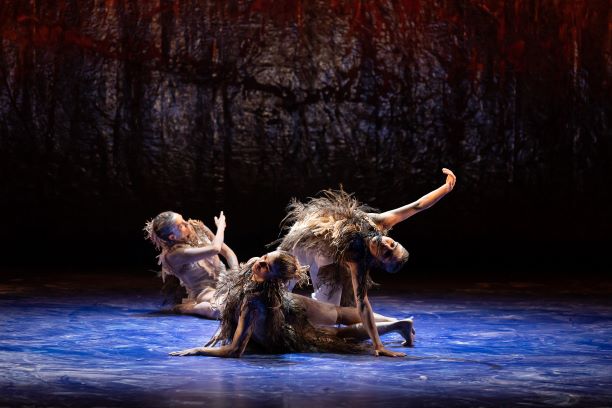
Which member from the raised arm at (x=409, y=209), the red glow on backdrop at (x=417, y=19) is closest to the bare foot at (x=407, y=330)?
the raised arm at (x=409, y=209)

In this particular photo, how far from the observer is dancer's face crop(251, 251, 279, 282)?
4.30 metres

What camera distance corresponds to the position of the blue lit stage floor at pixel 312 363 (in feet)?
11.5

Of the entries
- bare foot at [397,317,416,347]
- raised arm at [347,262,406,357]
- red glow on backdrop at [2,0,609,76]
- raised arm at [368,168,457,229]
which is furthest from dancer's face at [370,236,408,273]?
red glow on backdrop at [2,0,609,76]

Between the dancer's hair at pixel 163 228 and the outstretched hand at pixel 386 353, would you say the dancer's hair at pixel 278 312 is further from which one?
the dancer's hair at pixel 163 228

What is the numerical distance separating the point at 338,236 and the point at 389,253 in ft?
0.84

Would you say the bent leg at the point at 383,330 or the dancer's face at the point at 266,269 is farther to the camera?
the bent leg at the point at 383,330

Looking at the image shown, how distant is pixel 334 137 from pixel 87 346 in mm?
3945

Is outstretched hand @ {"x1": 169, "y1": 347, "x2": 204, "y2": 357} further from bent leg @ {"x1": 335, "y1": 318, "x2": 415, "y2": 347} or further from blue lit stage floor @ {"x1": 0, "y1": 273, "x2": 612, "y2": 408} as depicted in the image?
bent leg @ {"x1": 335, "y1": 318, "x2": 415, "y2": 347}

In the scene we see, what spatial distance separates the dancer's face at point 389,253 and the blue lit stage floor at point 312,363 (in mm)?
396

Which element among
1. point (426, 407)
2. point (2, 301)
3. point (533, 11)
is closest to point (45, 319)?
point (2, 301)

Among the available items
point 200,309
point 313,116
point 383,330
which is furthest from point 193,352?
point 313,116

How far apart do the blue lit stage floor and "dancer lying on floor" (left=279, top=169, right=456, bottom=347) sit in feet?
1.16

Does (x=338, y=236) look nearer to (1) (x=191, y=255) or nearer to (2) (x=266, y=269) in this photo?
(2) (x=266, y=269)

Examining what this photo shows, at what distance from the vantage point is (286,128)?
319 inches
